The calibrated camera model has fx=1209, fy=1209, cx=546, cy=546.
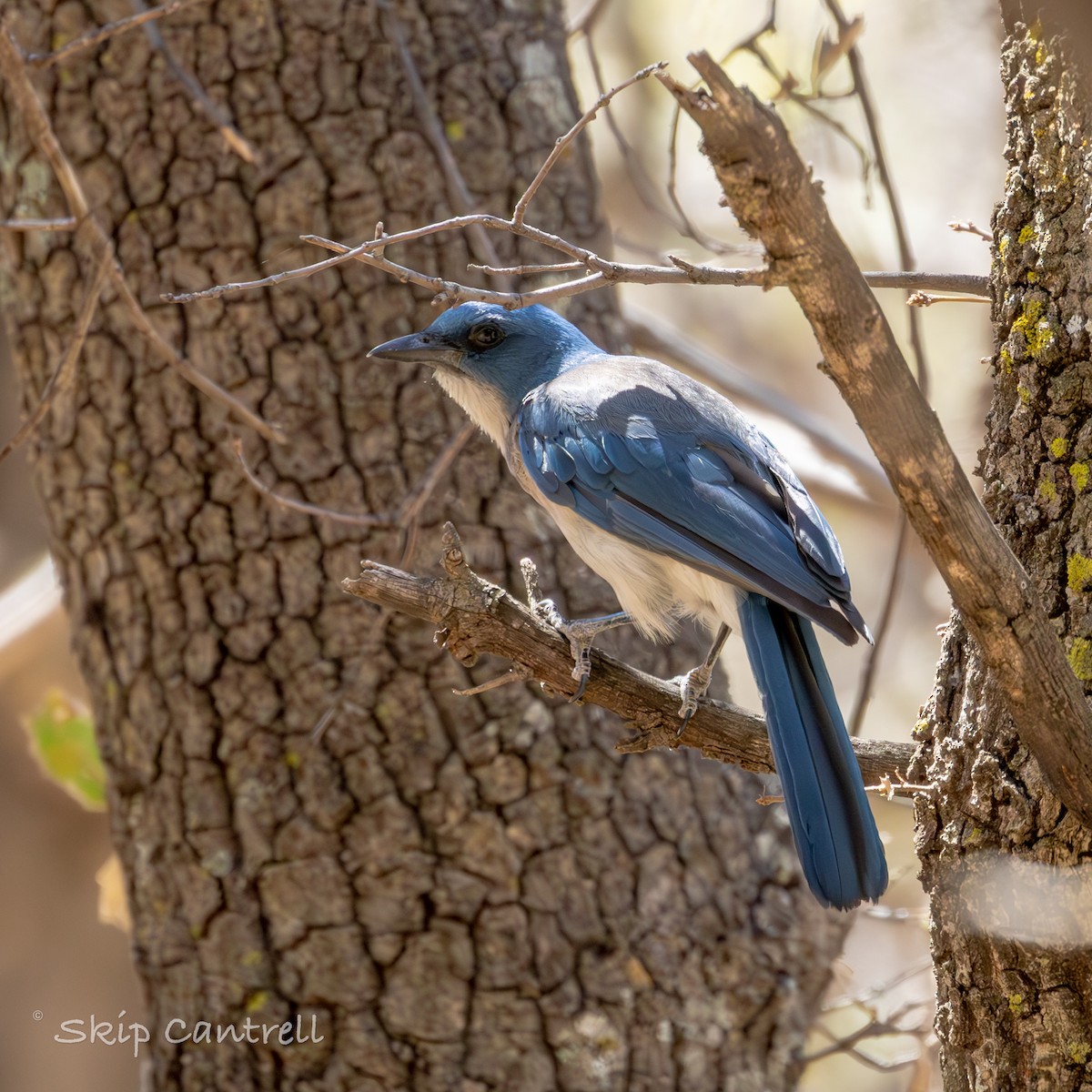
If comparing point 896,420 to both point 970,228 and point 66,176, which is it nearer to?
point 970,228

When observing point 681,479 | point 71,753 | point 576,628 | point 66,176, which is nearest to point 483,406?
point 681,479

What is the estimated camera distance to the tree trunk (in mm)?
3828

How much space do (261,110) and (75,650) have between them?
1.98 meters

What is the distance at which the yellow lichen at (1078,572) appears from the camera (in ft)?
7.43

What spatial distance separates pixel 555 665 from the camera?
2.70 meters

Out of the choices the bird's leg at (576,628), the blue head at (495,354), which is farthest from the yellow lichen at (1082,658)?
the blue head at (495,354)

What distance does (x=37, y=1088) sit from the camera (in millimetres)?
6656

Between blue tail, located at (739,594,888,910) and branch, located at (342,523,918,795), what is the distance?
10 centimetres

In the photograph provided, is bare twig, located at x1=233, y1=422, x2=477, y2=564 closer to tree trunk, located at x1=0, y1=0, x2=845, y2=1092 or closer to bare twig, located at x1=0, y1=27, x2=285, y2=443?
tree trunk, located at x1=0, y1=0, x2=845, y2=1092

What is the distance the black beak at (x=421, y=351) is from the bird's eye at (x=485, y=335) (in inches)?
3.5

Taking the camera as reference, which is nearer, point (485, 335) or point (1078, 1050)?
point (1078, 1050)

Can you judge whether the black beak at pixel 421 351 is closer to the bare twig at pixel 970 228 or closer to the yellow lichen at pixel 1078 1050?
the bare twig at pixel 970 228

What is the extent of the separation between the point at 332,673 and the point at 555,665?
57.7 inches

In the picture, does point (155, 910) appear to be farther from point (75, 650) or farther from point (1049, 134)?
point (1049, 134)
